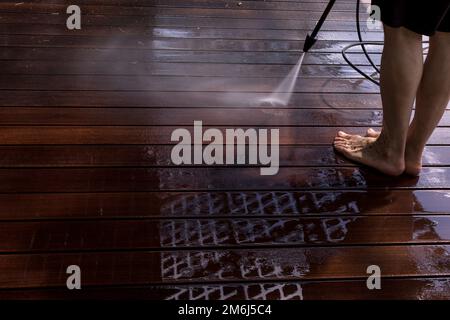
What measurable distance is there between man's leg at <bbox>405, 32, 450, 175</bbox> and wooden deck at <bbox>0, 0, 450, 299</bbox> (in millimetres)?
98

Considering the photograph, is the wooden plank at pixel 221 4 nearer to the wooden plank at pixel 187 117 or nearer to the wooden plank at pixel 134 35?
the wooden plank at pixel 134 35

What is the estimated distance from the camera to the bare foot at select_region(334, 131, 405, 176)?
173 cm

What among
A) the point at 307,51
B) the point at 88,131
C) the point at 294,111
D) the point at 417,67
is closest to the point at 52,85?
the point at 88,131

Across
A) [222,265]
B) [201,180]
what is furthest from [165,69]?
[222,265]

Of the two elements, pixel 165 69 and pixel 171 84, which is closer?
pixel 171 84

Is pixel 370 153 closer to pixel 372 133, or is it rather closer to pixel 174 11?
pixel 372 133

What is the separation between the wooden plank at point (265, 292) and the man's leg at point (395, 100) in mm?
475

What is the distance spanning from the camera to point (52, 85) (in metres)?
2.18

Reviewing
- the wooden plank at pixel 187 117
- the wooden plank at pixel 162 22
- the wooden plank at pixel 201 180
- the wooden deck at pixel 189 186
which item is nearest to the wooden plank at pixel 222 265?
the wooden deck at pixel 189 186

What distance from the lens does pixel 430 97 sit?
162 centimetres

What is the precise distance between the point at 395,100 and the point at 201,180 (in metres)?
0.65

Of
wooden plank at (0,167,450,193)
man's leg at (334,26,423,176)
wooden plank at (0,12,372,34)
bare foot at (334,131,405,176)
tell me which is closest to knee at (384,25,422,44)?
man's leg at (334,26,423,176)

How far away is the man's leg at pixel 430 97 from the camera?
1.54 metres

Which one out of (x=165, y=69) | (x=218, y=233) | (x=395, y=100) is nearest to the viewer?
(x=218, y=233)
